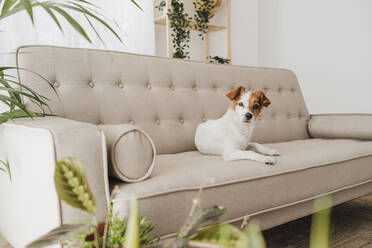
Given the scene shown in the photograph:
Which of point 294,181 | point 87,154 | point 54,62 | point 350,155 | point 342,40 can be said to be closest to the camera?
point 87,154

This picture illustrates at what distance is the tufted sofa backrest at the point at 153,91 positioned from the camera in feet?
4.75

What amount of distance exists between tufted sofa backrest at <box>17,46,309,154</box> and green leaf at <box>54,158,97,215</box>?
1.10 meters

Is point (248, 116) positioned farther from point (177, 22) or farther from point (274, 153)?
point (177, 22)

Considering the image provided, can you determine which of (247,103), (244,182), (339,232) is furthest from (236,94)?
(339,232)

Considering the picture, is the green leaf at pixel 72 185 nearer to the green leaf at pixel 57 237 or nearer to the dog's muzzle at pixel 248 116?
the green leaf at pixel 57 237

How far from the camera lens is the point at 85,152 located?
2.92ft

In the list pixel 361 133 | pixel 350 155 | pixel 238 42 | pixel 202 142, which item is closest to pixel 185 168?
pixel 202 142

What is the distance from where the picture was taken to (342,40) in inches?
119

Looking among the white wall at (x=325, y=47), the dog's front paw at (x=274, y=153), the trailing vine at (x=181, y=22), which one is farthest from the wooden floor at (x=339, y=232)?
the trailing vine at (x=181, y=22)

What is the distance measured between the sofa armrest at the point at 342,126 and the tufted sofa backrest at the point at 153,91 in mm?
110

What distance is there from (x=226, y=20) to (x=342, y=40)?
1.27 metres

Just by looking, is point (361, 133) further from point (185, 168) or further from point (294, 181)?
point (185, 168)

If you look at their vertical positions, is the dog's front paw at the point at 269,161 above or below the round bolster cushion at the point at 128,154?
below

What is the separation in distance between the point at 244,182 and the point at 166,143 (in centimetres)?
66
